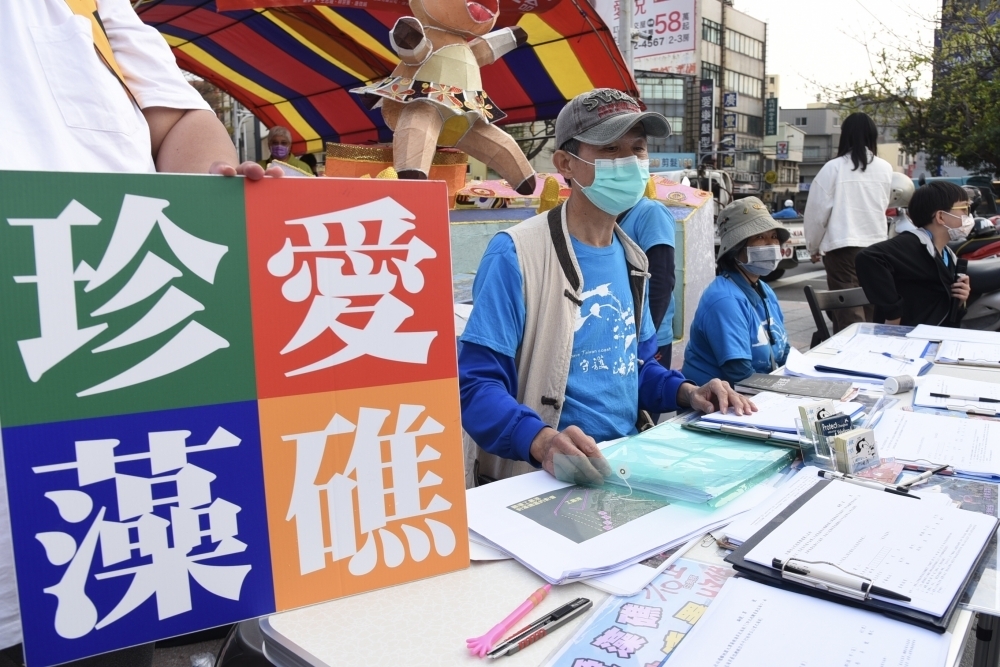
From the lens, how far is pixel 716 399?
187cm

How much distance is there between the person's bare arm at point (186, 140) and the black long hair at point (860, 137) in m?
4.23

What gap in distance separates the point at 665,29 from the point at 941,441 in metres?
9.67

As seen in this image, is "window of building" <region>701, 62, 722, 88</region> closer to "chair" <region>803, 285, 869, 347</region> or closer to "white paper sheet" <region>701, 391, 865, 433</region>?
"chair" <region>803, 285, 869, 347</region>

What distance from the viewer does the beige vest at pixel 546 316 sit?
1815mm

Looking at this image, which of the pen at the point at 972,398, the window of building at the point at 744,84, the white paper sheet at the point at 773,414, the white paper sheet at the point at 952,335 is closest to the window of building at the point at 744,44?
the window of building at the point at 744,84

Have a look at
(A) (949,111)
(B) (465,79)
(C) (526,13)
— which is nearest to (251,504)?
(B) (465,79)

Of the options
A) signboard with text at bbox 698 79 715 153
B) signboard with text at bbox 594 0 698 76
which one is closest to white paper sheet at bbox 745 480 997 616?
signboard with text at bbox 594 0 698 76

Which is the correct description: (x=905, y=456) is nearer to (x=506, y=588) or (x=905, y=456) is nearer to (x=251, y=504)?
(x=506, y=588)

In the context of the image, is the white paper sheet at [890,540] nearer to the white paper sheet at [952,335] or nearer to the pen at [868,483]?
the pen at [868,483]

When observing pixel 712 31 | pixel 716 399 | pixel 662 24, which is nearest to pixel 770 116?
pixel 712 31

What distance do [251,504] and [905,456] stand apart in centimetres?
132

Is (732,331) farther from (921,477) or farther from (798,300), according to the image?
(798,300)

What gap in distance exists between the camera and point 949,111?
1289 centimetres

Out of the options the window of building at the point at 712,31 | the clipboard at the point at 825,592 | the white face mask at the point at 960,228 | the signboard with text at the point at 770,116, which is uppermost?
the window of building at the point at 712,31
